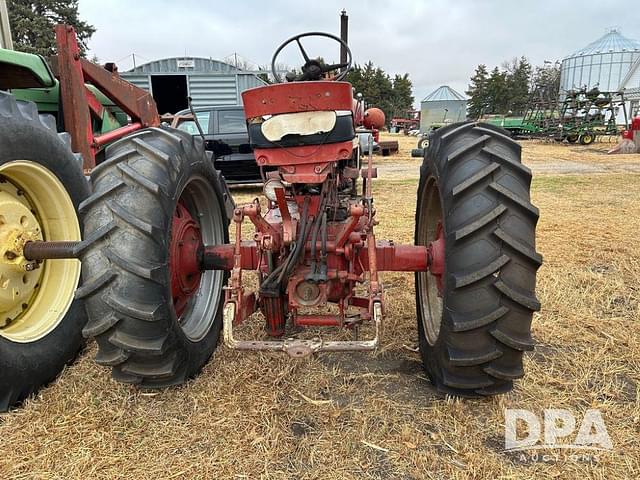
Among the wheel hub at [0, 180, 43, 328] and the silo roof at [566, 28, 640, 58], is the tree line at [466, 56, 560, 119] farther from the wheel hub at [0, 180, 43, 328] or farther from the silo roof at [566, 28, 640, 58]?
the wheel hub at [0, 180, 43, 328]

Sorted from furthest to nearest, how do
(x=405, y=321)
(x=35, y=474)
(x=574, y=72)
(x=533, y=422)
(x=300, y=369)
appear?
(x=574, y=72) < (x=405, y=321) < (x=300, y=369) < (x=533, y=422) < (x=35, y=474)

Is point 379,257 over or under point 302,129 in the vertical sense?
under

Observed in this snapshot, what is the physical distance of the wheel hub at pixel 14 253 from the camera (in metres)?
2.48

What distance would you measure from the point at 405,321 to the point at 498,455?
4.59 ft

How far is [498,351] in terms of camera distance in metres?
2.11

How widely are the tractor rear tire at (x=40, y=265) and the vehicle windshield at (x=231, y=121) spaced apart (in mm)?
6198

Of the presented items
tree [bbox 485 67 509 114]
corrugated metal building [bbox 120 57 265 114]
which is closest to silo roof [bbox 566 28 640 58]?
tree [bbox 485 67 509 114]

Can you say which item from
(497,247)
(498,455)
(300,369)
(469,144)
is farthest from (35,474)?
(469,144)

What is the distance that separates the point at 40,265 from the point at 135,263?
1048 mm

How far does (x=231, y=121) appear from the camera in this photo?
902 cm

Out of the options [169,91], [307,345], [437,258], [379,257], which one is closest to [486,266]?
[437,258]

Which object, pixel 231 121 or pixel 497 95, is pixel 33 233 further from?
pixel 497 95

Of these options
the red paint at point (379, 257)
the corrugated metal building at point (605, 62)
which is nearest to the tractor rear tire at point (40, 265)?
the red paint at point (379, 257)

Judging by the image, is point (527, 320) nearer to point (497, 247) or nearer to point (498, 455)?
point (497, 247)
